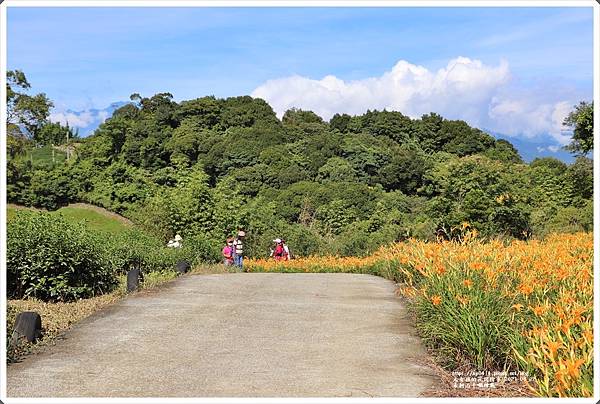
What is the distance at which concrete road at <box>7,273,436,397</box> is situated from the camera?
4660 mm

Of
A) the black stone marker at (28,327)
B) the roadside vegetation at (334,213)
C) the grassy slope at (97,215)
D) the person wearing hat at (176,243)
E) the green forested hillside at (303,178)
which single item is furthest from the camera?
the grassy slope at (97,215)

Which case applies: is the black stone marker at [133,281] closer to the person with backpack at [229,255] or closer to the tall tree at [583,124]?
the person with backpack at [229,255]

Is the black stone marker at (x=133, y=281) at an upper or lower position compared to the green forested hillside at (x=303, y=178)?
lower

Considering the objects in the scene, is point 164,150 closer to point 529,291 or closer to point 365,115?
point 365,115

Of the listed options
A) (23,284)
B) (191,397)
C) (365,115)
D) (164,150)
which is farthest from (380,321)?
(365,115)

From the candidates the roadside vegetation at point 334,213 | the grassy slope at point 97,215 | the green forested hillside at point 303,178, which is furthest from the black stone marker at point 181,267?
the grassy slope at point 97,215

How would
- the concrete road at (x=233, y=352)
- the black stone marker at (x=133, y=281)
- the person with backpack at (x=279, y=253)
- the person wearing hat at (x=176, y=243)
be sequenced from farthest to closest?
1. the person with backpack at (x=279, y=253)
2. the person wearing hat at (x=176, y=243)
3. the black stone marker at (x=133, y=281)
4. the concrete road at (x=233, y=352)

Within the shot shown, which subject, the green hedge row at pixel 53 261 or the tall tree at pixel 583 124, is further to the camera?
the tall tree at pixel 583 124

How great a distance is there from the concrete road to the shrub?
0.83 meters

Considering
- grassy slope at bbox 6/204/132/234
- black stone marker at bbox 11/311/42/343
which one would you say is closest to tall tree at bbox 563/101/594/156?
black stone marker at bbox 11/311/42/343

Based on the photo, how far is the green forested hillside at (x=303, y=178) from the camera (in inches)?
942

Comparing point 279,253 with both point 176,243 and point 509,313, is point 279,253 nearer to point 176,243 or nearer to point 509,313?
point 176,243

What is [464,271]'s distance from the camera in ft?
21.0

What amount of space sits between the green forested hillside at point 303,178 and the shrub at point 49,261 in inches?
536
